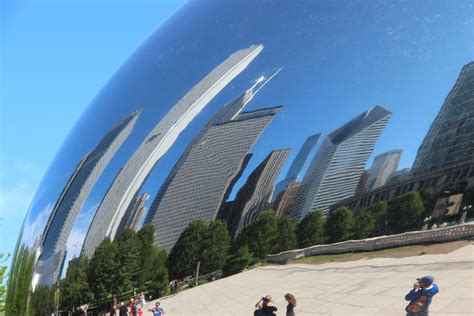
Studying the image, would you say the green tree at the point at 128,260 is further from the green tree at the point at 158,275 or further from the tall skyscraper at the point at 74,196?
the tall skyscraper at the point at 74,196

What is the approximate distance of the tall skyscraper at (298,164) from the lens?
3.53 meters

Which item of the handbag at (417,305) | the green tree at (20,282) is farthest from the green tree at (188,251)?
the green tree at (20,282)

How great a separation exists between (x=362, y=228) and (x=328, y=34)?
5.32 ft

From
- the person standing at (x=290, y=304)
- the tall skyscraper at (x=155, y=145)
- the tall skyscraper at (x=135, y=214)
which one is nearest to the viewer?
the person standing at (x=290, y=304)

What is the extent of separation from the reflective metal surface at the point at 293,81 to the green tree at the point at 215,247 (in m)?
0.26

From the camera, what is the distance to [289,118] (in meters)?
3.67

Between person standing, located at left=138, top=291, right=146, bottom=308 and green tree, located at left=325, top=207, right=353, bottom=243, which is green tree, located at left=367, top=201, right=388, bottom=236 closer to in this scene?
green tree, located at left=325, top=207, right=353, bottom=243

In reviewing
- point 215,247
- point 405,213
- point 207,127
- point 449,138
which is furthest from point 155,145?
point 449,138

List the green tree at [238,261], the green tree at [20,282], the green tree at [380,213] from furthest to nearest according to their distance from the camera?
1. the green tree at [20,282]
2. the green tree at [238,261]
3. the green tree at [380,213]

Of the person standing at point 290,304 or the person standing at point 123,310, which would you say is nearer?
the person standing at point 290,304

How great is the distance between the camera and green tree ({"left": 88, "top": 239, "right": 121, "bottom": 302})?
405cm

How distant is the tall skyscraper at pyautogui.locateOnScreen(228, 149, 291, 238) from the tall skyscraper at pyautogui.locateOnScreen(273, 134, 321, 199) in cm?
7

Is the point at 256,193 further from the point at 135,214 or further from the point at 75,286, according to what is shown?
the point at 75,286

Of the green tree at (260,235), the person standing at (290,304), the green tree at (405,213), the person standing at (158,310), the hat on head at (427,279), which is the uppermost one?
the green tree at (260,235)
